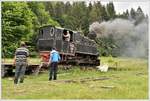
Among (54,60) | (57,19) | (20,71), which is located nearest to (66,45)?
(57,19)

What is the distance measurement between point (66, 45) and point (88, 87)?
21.4 feet

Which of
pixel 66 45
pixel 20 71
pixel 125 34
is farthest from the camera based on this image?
pixel 66 45

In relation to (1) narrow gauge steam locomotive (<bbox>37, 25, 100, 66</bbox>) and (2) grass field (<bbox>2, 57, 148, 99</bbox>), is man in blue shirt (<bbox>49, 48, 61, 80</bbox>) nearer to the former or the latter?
(2) grass field (<bbox>2, 57, 148, 99</bbox>)

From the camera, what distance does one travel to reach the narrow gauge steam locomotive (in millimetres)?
21109

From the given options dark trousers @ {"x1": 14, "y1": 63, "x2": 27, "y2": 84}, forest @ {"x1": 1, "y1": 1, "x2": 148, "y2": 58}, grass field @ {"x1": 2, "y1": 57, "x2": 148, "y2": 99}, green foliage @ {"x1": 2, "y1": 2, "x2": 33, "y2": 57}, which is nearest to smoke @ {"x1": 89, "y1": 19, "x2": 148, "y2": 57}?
forest @ {"x1": 1, "y1": 1, "x2": 148, "y2": 58}

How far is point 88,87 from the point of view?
15.2m

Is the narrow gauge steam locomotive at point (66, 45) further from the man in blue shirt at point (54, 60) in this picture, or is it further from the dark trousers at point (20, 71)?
the dark trousers at point (20, 71)

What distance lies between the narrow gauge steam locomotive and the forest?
43 cm

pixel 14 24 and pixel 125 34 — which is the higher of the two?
pixel 14 24

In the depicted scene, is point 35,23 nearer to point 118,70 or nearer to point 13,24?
point 13,24

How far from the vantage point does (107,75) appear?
19156 millimetres

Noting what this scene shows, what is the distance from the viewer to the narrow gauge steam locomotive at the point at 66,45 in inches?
831

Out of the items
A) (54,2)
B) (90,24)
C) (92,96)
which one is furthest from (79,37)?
(92,96)

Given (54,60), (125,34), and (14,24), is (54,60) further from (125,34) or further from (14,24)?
(125,34)
